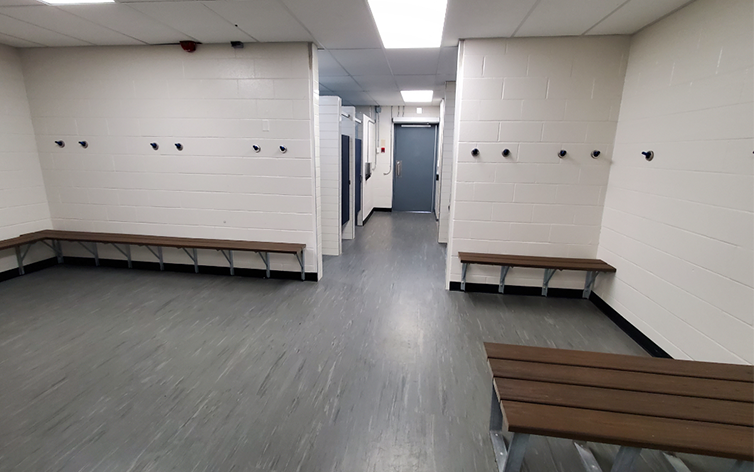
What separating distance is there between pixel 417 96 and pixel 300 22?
156 inches

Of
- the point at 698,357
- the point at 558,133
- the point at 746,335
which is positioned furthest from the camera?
the point at 558,133

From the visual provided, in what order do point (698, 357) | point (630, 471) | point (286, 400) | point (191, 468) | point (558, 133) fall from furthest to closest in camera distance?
1. point (558, 133)
2. point (698, 357)
3. point (286, 400)
4. point (191, 468)
5. point (630, 471)

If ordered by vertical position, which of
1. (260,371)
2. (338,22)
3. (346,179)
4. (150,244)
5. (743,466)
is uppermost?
(338,22)

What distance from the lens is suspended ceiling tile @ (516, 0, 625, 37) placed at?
2434 mm

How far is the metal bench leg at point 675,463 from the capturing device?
5.21ft

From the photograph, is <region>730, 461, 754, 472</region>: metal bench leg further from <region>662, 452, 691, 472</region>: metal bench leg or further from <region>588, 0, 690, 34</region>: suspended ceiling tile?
<region>588, 0, 690, 34</region>: suspended ceiling tile

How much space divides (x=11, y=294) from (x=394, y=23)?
447 centimetres

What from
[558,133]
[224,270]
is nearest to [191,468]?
[224,270]

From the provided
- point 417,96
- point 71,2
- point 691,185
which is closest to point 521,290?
point 691,185

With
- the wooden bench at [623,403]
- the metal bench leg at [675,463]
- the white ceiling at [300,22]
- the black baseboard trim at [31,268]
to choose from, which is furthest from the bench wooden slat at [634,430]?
the black baseboard trim at [31,268]

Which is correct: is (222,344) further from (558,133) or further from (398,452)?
(558,133)

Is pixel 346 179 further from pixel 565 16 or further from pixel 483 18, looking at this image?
pixel 565 16

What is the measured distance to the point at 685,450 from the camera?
117cm

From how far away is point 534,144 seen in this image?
131 inches
